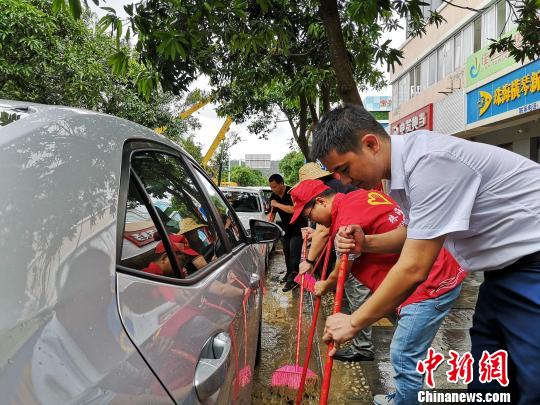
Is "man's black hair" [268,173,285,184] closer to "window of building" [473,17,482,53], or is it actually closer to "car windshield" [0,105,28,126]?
"car windshield" [0,105,28,126]

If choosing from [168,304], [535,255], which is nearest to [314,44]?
[535,255]

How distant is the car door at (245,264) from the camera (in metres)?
1.96

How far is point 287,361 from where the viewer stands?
12.9 ft

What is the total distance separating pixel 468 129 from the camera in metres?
12.0

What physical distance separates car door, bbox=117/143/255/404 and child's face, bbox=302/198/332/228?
1.31 meters

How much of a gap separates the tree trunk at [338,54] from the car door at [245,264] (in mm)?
1935

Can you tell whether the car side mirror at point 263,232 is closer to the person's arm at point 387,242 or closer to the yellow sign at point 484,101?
the person's arm at point 387,242

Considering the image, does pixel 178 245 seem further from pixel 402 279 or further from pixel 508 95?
pixel 508 95

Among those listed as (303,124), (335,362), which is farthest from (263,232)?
(303,124)

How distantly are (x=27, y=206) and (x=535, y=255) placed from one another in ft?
5.27

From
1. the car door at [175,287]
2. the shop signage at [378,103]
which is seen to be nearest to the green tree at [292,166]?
the shop signage at [378,103]

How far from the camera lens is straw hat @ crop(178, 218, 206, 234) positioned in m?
1.76

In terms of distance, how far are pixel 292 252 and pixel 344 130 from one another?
16.2 ft

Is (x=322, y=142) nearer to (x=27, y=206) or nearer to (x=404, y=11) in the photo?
(x=27, y=206)
